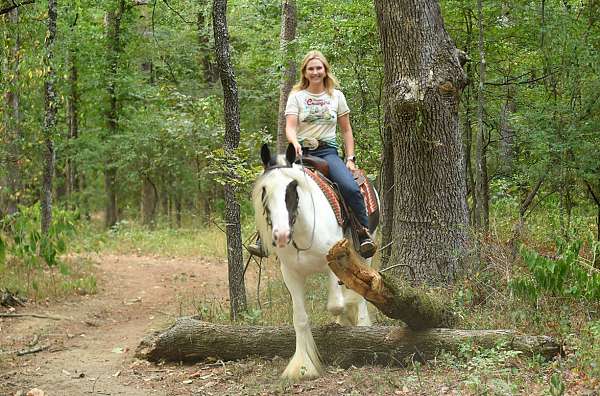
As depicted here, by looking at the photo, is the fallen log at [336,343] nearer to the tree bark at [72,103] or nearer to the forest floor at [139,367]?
the forest floor at [139,367]

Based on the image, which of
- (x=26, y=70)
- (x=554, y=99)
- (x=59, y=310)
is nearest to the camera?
(x=26, y=70)

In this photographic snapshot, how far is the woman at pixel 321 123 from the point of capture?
6832 mm

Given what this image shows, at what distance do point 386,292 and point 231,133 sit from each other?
3.79 meters

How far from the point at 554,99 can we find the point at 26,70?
789 cm

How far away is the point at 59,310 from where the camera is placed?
11453 mm

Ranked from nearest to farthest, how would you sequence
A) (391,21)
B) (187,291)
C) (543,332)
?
(543,332) → (391,21) → (187,291)

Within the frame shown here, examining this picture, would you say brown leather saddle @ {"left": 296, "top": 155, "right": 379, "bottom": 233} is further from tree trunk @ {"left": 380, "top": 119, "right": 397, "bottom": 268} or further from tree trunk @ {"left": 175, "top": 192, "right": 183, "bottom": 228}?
tree trunk @ {"left": 175, "top": 192, "right": 183, "bottom": 228}

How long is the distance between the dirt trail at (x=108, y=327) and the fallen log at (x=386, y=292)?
259 cm

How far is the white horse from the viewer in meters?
5.82

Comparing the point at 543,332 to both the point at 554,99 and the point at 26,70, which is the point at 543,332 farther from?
the point at 26,70

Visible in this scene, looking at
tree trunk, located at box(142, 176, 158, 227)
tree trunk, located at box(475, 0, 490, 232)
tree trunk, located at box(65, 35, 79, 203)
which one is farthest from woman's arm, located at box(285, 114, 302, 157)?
tree trunk, located at box(142, 176, 158, 227)

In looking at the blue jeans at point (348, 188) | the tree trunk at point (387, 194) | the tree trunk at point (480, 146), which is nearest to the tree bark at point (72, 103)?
the tree trunk at point (387, 194)

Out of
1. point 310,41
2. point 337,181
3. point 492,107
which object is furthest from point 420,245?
point 310,41

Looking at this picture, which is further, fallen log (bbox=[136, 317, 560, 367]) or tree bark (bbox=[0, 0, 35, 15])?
tree bark (bbox=[0, 0, 35, 15])
